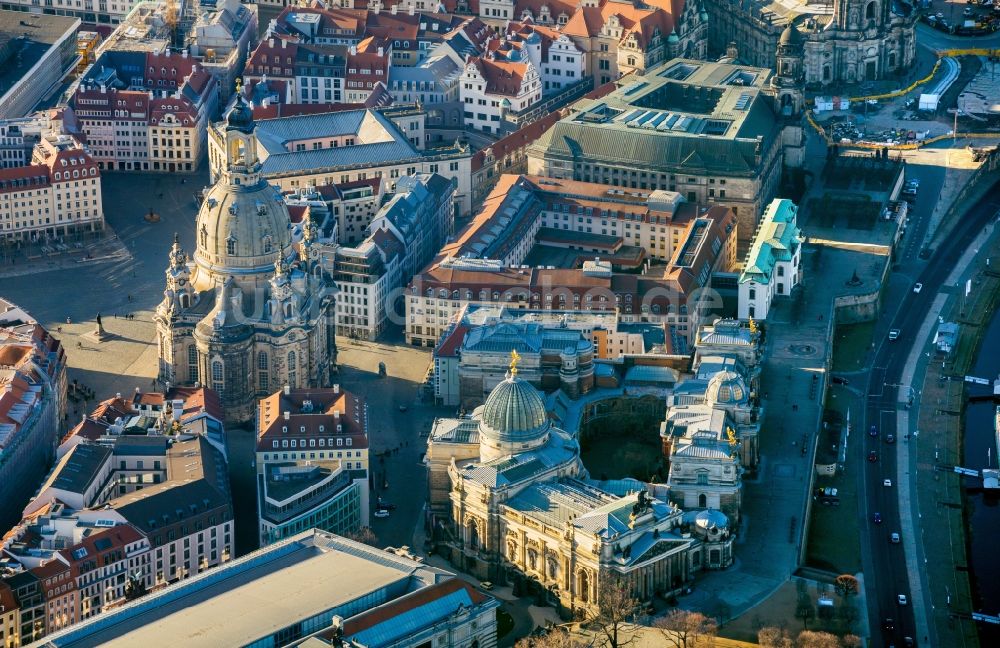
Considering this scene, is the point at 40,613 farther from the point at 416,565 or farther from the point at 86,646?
the point at 416,565

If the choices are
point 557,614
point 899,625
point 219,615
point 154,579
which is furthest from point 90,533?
point 899,625

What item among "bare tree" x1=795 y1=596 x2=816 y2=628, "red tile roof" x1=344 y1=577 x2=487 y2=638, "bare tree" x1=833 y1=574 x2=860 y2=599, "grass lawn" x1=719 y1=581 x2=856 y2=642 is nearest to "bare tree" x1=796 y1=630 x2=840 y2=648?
"grass lawn" x1=719 y1=581 x2=856 y2=642

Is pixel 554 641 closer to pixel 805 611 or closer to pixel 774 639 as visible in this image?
pixel 774 639

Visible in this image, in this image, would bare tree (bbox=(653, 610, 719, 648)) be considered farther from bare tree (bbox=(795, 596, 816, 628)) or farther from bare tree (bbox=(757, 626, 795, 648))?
bare tree (bbox=(795, 596, 816, 628))

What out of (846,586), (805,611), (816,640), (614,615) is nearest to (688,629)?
(614,615)

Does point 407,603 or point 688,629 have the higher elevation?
point 407,603

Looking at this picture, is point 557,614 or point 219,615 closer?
point 219,615

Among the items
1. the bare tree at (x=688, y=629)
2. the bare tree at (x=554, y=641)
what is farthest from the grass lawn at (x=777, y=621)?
the bare tree at (x=554, y=641)
